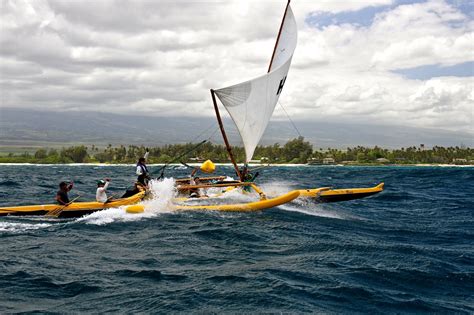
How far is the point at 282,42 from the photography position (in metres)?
22.9

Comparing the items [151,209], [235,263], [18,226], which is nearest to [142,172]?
[151,209]

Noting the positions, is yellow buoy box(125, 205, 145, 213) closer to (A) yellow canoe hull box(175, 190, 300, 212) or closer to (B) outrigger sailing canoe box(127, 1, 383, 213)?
(B) outrigger sailing canoe box(127, 1, 383, 213)

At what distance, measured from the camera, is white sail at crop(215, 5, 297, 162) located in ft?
66.1

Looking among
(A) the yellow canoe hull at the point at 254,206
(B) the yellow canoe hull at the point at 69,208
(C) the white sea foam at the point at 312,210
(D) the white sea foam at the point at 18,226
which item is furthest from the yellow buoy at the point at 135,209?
(C) the white sea foam at the point at 312,210

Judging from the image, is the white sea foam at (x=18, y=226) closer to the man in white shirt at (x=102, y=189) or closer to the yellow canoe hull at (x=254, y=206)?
the man in white shirt at (x=102, y=189)

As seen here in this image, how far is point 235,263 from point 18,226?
9.66m

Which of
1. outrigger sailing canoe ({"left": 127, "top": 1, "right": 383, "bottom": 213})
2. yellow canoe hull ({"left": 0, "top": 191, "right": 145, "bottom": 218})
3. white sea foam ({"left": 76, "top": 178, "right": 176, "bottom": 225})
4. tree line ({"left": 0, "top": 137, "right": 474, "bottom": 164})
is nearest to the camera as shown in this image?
white sea foam ({"left": 76, "top": 178, "right": 176, "bottom": 225})

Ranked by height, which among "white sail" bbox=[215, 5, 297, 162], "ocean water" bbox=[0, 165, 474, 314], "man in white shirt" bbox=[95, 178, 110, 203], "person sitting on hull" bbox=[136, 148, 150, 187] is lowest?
"ocean water" bbox=[0, 165, 474, 314]

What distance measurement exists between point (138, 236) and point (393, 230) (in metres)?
9.46

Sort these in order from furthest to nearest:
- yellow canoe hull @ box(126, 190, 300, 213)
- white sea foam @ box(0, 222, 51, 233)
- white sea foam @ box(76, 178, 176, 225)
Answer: yellow canoe hull @ box(126, 190, 300, 213)
white sea foam @ box(76, 178, 176, 225)
white sea foam @ box(0, 222, 51, 233)

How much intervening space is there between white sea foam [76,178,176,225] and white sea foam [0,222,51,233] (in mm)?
1581

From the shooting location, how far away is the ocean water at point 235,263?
9250 millimetres

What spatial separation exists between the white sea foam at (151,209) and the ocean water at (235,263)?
0.10 meters

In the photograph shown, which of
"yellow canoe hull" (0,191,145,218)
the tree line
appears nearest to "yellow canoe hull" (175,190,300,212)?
"yellow canoe hull" (0,191,145,218)
